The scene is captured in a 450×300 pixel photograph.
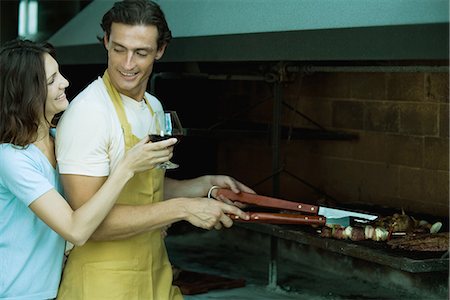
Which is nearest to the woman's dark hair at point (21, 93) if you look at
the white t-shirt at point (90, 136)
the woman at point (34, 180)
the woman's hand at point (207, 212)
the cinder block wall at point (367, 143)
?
the woman at point (34, 180)

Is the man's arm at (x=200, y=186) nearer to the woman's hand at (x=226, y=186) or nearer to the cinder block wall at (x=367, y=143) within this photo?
the woman's hand at (x=226, y=186)

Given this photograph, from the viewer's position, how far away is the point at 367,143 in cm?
632

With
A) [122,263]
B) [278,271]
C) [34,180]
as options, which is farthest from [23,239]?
[278,271]

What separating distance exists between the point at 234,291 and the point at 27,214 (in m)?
3.02

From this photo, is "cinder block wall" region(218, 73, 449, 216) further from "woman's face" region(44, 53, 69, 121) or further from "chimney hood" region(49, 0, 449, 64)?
"woman's face" region(44, 53, 69, 121)

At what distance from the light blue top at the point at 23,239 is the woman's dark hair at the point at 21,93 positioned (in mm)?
58

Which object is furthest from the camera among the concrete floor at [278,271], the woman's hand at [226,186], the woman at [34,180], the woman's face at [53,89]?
the concrete floor at [278,271]

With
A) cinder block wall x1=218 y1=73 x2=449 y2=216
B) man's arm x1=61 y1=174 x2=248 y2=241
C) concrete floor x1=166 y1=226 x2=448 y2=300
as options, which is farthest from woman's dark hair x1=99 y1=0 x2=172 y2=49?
concrete floor x1=166 y1=226 x2=448 y2=300

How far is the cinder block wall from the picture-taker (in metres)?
5.75

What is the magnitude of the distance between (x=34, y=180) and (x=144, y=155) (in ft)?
1.19

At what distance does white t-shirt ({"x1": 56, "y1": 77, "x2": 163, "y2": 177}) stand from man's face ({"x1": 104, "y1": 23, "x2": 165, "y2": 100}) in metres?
0.08

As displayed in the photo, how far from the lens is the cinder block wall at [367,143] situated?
5.75 meters

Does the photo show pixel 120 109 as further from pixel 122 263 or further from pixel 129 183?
pixel 122 263

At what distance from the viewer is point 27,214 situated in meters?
2.88
